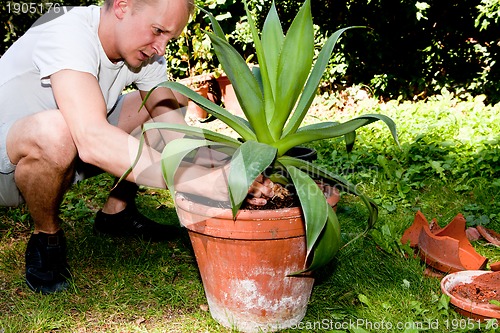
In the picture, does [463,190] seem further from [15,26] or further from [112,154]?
[15,26]

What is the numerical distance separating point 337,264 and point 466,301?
1.95 feet

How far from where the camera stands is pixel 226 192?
1818mm

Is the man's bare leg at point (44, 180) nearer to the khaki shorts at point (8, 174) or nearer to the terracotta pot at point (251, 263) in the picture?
the khaki shorts at point (8, 174)

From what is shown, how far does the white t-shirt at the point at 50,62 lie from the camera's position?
2016 millimetres

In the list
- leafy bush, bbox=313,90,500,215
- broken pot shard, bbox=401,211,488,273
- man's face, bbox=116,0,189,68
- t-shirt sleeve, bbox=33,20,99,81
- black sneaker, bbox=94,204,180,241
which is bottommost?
black sneaker, bbox=94,204,180,241

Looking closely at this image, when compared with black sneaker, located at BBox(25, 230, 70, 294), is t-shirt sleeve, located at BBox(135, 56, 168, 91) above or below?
above

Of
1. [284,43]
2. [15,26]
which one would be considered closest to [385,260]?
[284,43]

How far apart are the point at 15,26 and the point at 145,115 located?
3908 mm

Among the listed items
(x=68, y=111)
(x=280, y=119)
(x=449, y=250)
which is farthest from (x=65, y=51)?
(x=449, y=250)

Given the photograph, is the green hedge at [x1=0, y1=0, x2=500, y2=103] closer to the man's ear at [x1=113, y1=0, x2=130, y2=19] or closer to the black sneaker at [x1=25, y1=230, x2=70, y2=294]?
the man's ear at [x1=113, y1=0, x2=130, y2=19]

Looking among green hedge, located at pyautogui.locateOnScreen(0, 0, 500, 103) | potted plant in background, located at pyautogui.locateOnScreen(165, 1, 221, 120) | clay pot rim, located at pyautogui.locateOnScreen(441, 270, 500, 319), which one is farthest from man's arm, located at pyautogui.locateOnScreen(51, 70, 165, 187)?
green hedge, located at pyautogui.locateOnScreen(0, 0, 500, 103)

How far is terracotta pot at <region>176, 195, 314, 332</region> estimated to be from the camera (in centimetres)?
177

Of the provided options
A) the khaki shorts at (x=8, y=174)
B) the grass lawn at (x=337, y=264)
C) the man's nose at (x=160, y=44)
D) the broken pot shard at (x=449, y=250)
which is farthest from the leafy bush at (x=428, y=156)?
the khaki shorts at (x=8, y=174)

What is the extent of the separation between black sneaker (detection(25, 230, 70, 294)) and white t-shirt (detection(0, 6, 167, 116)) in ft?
1.72
